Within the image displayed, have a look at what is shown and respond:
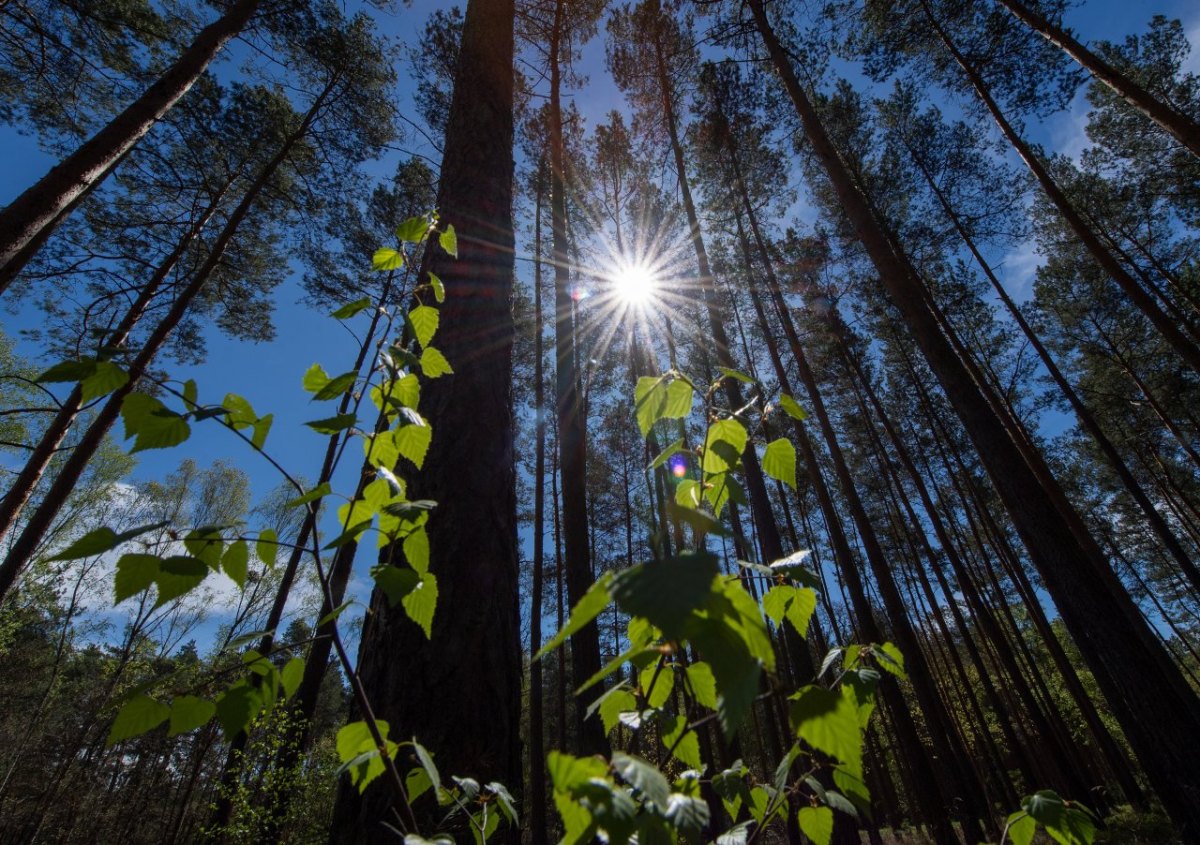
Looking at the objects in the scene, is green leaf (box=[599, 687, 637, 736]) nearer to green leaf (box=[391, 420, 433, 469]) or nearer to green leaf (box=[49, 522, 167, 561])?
green leaf (box=[391, 420, 433, 469])

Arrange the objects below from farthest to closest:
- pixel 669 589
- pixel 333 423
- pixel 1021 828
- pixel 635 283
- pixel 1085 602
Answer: pixel 635 283, pixel 1085 602, pixel 1021 828, pixel 333 423, pixel 669 589

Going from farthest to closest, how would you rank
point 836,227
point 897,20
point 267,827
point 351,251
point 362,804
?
point 836,227 → point 351,251 → point 897,20 → point 267,827 → point 362,804

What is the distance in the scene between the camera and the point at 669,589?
0.35 meters

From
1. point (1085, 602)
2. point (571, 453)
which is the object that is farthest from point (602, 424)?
point (1085, 602)

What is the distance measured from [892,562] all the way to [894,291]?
1797 centimetres

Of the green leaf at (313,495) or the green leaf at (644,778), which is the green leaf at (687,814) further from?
the green leaf at (313,495)

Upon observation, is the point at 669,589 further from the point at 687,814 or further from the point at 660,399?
the point at 660,399

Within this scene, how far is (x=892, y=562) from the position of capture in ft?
62.2

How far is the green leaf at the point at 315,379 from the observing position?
0.74m

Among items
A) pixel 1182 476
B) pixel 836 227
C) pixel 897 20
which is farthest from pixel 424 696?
pixel 1182 476

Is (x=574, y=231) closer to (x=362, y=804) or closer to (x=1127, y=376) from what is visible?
(x=362, y=804)

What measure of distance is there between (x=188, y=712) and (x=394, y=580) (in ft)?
0.92

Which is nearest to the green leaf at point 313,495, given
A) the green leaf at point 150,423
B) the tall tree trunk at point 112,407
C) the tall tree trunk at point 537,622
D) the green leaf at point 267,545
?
the green leaf at point 267,545

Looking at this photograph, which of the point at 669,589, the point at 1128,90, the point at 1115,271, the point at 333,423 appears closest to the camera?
the point at 669,589
